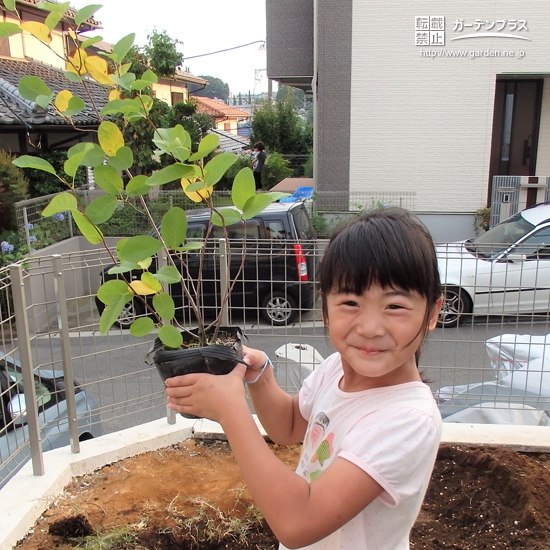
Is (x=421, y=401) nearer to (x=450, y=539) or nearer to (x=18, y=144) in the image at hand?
(x=450, y=539)

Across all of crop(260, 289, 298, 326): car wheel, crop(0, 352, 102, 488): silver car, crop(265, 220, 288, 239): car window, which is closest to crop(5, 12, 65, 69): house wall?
crop(265, 220, 288, 239): car window

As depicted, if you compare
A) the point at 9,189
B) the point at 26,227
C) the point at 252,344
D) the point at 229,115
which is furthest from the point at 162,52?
the point at 229,115

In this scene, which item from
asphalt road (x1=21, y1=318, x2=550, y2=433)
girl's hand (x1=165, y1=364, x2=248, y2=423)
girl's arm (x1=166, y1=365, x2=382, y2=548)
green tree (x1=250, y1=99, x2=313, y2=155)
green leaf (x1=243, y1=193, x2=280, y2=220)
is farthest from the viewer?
green tree (x1=250, y1=99, x2=313, y2=155)

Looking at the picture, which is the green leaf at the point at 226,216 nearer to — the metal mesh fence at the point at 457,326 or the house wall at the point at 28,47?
the metal mesh fence at the point at 457,326

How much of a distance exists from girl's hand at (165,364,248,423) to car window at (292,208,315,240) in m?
5.58

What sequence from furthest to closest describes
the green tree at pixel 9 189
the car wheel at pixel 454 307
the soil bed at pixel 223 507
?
1. the green tree at pixel 9 189
2. the car wheel at pixel 454 307
3. the soil bed at pixel 223 507

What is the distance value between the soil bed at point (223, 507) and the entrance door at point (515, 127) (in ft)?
35.7

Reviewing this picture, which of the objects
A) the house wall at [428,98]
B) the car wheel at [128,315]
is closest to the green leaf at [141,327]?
the car wheel at [128,315]

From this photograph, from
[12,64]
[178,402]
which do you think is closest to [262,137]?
[12,64]

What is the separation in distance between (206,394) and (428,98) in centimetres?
1152

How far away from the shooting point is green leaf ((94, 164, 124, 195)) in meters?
1.40

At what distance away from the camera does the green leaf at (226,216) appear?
56.6 inches

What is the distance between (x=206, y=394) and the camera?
1183 mm

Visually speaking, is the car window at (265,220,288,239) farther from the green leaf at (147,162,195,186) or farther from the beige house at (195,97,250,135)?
the beige house at (195,97,250,135)
